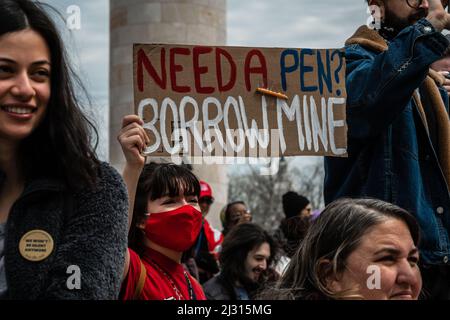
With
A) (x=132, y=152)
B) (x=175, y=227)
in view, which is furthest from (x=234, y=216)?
(x=132, y=152)

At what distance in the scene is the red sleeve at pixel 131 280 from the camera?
4.18 m

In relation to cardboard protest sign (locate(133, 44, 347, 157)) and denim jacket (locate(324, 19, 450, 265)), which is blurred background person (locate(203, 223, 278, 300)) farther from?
cardboard protest sign (locate(133, 44, 347, 157))

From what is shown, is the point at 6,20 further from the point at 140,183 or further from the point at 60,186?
the point at 140,183

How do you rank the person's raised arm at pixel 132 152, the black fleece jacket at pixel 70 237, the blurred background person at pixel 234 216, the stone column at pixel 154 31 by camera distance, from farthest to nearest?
the stone column at pixel 154 31
the blurred background person at pixel 234 216
the person's raised arm at pixel 132 152
the black fleece jacket at pixel 70 237

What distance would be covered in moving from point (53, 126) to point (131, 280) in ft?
4.10

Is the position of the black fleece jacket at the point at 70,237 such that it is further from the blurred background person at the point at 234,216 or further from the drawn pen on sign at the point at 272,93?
the blurred background person at the point at 234,216

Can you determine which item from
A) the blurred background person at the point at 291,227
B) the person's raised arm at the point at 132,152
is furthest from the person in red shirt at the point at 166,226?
the blurred background person at the point at 291,227

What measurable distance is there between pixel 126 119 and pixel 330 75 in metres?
1.16

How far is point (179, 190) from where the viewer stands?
4.93 m

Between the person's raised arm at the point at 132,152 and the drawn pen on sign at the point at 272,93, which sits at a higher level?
the drawn pen on sign at the point at 272,93

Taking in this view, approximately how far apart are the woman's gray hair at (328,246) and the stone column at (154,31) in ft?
41.7

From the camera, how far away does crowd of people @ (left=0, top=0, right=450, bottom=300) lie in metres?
2.99

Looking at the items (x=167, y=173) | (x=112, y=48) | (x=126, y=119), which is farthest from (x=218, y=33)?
(x=126, y=119)

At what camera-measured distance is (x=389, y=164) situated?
180 inches
